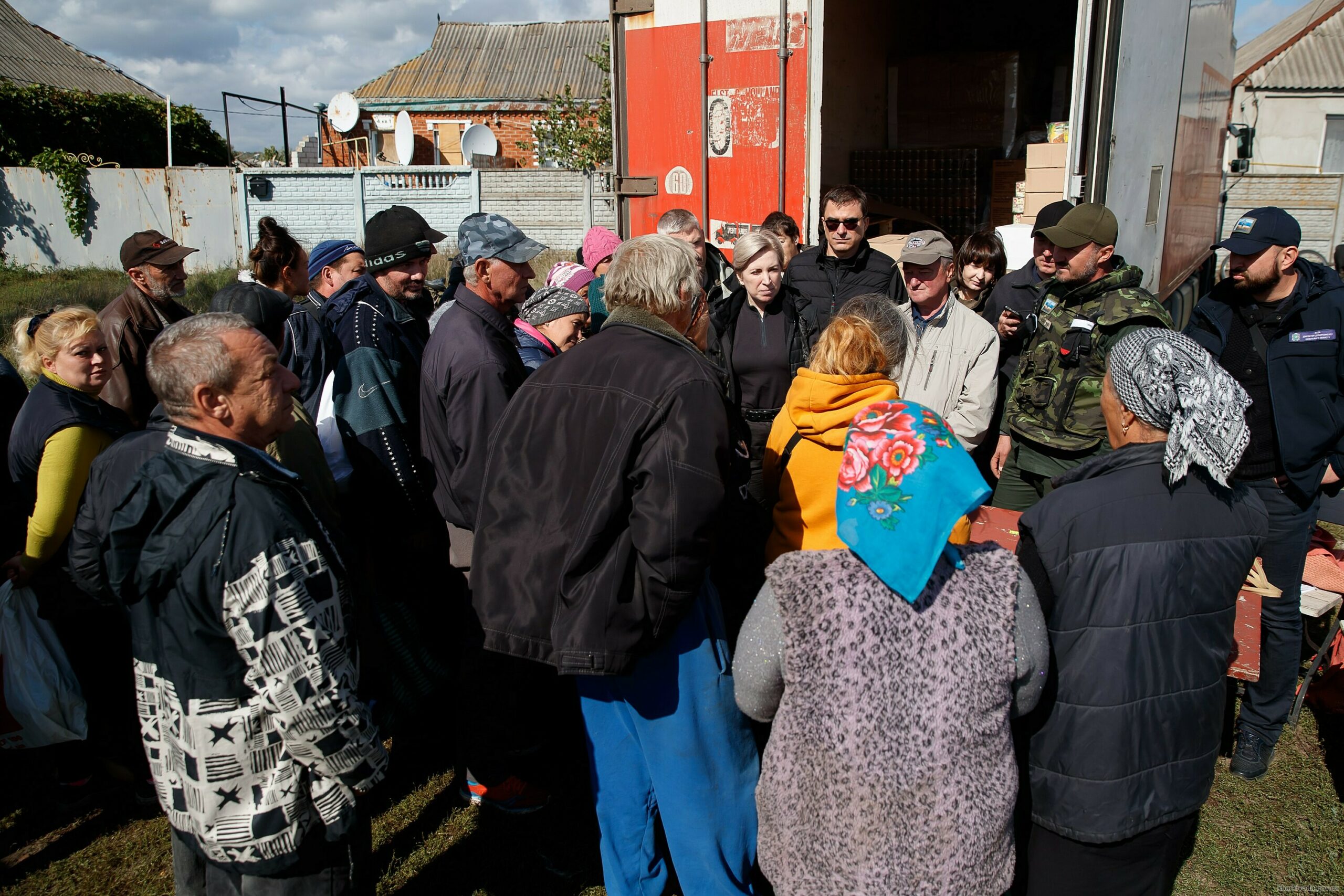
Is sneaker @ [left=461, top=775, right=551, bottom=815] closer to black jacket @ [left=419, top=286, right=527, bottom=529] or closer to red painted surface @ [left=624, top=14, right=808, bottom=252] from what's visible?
black jacket @ [left=419, top=286, right=527, bottom=529]

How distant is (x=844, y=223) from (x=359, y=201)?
716 inches

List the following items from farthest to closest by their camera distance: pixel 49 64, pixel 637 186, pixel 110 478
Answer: pixel 49 64
pixel 637 186
pixel 110 478

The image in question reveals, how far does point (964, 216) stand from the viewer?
7.86 metres

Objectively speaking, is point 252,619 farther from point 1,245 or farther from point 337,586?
point 1,245

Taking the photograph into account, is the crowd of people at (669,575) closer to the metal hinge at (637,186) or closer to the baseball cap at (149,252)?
the baseball cap at (149,252)

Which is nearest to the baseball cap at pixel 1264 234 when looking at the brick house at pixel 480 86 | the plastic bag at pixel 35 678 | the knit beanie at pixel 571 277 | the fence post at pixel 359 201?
the knit beanie at pixel 571 277

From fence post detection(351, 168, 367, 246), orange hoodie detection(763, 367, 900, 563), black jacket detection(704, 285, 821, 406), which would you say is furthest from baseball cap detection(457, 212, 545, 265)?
fence post detection(351, 168, 367, 246)

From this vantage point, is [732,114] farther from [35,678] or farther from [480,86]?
[480,86]

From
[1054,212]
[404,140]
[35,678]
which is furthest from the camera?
[404,140]

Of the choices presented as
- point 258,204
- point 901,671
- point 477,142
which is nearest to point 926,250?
point 901,671

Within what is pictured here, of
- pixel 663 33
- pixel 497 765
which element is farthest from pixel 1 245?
pixel 497 765

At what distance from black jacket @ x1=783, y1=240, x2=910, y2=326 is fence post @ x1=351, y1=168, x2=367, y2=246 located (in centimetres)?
1737

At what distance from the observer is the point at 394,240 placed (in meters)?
3.66

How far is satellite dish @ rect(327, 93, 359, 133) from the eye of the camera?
20.6 metres
